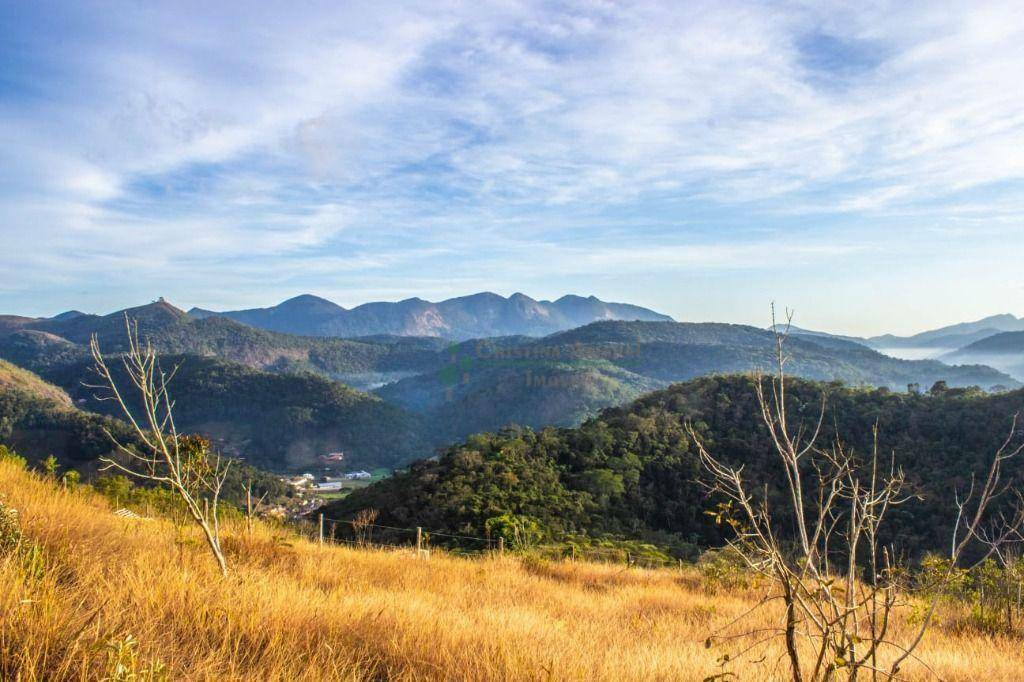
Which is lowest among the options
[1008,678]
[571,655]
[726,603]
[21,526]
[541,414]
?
[541,414]

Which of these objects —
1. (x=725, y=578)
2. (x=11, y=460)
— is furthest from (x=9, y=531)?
(x=725, y=578)

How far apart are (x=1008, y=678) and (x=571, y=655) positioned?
10.8ft

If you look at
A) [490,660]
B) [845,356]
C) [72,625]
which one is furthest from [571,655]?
[845,356]

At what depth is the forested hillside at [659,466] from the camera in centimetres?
2705

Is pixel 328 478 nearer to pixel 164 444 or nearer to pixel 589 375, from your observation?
pixel 589 375

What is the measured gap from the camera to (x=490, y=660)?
291 cm

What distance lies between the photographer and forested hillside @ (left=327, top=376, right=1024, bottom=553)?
88.7ft

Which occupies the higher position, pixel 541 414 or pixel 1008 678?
pixel 1008 678

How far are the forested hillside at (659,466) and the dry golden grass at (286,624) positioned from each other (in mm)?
17144

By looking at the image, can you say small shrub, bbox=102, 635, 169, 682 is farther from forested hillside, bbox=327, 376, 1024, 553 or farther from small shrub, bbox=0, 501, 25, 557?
forested hillside, bbox=327, 376, 1024, 553

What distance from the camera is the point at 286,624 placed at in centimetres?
311

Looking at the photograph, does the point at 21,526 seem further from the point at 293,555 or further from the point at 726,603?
the point at 726,603

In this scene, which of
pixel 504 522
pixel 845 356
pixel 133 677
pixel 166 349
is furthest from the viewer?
pixel 166 349

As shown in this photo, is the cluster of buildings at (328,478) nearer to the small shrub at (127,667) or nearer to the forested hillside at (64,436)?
the forested hillside at (64,436)
